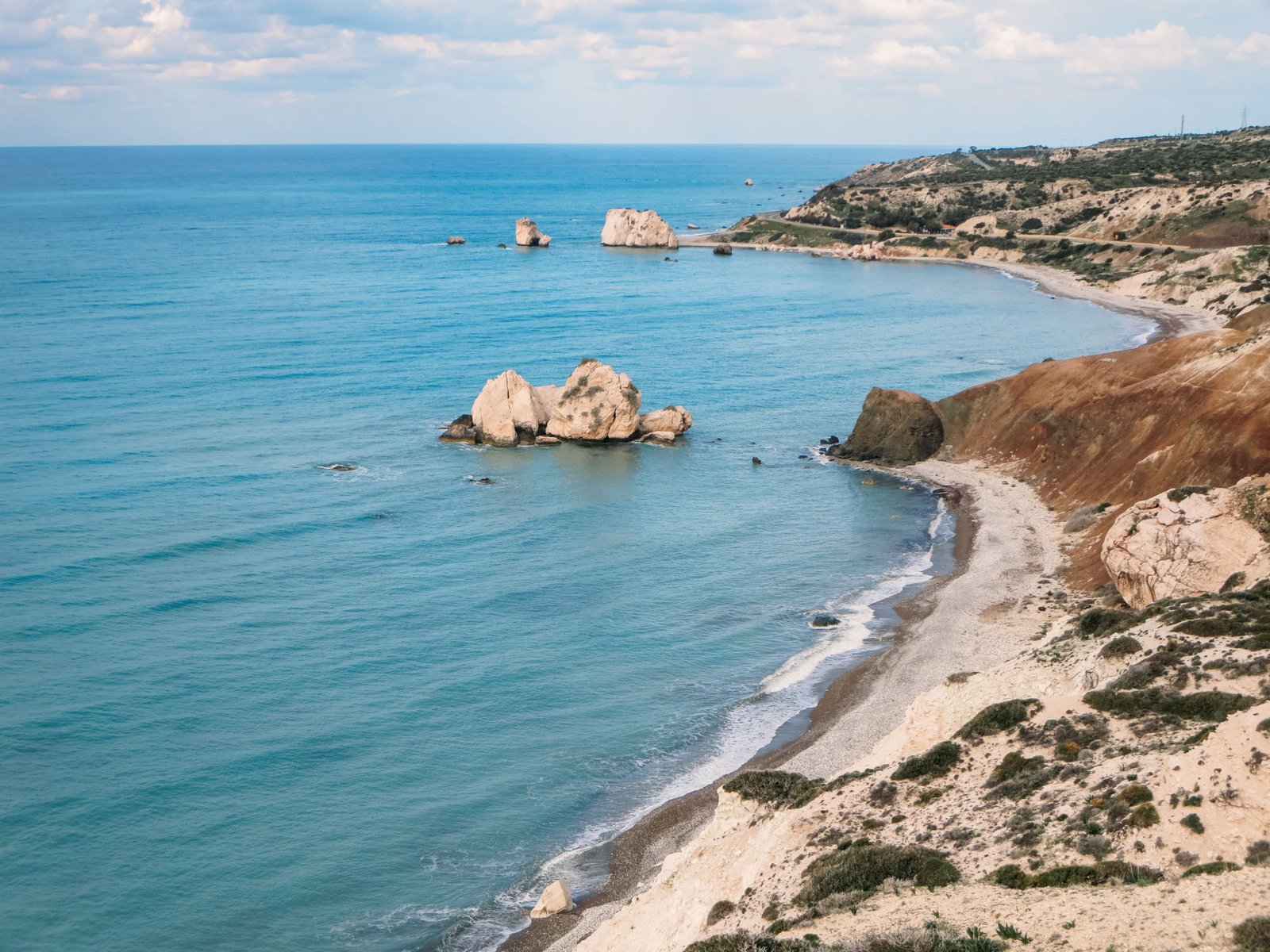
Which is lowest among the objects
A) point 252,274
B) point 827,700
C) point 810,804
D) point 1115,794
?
point 827,700

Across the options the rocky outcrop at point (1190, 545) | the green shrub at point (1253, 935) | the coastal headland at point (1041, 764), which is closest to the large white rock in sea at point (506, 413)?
the coastal headland at point (1041, 764)

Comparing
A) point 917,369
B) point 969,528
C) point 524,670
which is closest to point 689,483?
→ point 969,528

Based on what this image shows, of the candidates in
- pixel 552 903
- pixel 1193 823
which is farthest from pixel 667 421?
pixel 1193 823

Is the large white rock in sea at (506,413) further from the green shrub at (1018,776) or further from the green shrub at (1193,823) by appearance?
the green shrub at (1193,823)

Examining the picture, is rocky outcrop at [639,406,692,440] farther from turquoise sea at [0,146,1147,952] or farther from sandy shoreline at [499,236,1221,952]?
sandy shoreline at [499,236,1221,952]

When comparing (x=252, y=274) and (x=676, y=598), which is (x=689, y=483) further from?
(x=252, y=274)

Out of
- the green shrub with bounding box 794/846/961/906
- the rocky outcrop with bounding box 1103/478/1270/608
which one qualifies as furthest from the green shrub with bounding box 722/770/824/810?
the rocky outcrop with bounding box 1103/478/1270/608
